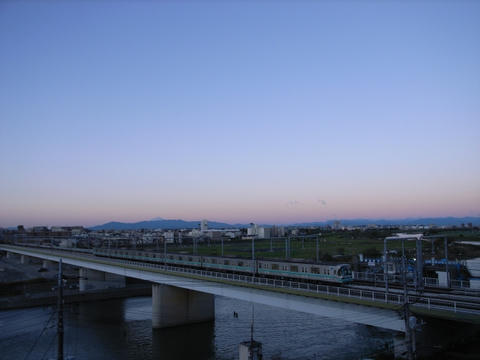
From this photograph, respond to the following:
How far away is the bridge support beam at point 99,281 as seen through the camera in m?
75.8

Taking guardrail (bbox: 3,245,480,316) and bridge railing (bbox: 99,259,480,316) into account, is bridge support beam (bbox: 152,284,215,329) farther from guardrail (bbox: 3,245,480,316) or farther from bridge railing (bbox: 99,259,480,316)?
bridge railing (bbox: 99,259,480,316)

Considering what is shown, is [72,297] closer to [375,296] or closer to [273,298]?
[273,298]

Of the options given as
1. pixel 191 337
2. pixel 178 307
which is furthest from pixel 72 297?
pixel 191 337

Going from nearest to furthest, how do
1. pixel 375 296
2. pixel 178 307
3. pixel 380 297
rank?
pixel 380 297, pixel 375 296, pixel 178 307

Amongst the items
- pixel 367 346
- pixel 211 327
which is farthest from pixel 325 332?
pixel 211 327

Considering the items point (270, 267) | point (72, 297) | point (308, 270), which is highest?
point (308, 270)

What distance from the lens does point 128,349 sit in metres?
40.1

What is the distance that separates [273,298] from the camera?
107 ft

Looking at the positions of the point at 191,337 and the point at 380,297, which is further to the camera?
the point at 191,337

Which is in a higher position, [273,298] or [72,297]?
[273,298]

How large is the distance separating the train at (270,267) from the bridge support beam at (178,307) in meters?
4.02

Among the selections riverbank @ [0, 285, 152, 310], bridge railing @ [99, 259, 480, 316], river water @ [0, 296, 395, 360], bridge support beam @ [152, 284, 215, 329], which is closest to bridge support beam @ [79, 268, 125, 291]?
riverbank @ [0, 285, 152, 310]

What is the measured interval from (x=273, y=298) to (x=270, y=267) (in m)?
7.11

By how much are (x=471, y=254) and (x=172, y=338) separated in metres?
81.0
